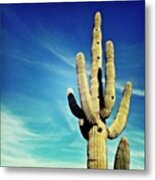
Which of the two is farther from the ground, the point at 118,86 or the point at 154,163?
the point at 118,86

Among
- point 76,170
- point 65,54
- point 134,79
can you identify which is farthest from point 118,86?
point 76,170

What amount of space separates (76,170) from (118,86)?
31 cm

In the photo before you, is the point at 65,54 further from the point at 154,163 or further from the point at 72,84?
the point at 154,163

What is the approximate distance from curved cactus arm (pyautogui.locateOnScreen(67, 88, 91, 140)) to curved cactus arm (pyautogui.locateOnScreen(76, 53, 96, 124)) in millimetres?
14

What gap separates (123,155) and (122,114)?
132 mm

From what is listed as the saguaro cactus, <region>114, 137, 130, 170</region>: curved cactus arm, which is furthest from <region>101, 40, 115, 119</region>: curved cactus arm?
<region>114, 137, 130, 170</region>: curved cactus arm

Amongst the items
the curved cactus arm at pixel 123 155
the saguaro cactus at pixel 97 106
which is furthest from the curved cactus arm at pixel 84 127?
the curved cactus arm at pixel 123 155

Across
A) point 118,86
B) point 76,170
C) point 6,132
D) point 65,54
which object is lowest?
point 76,170

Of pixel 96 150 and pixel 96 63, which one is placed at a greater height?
pixel 96 63

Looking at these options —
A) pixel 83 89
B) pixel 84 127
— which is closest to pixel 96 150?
pixel 84 127

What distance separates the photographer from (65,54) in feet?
5.38

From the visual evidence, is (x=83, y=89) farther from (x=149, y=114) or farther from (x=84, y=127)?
(x=149, y=114)

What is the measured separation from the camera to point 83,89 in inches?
64.2

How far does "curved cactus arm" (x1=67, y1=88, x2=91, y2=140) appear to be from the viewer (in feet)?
5.34
